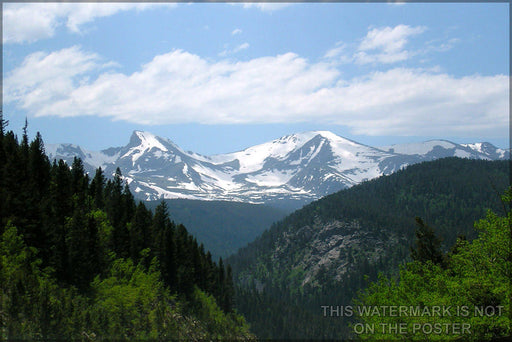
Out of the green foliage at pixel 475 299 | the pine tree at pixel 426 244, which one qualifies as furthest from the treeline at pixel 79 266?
the pine tree at pixel 426 244

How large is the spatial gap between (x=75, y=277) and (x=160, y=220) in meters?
44.1

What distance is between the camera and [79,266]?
58875 mm

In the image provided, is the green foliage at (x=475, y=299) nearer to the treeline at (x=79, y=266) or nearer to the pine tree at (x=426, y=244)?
the pine tree at (x=426, y=244)

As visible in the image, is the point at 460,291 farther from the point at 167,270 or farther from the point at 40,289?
the point at 167,270

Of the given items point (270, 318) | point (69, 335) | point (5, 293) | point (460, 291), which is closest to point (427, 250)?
point (460, 291)

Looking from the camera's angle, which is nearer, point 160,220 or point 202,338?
point 202,338

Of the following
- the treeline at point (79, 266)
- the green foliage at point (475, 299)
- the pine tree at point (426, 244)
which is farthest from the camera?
the pine tree at point (426, 244)

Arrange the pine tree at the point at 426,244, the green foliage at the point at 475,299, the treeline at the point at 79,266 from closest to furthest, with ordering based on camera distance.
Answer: the green foliage at the point at 475,299 → the treeline at the point at 79,266 → the pine tree at the point at 426,244

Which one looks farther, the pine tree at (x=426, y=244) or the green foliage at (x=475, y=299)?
the pine tree at (x=426, y=244)

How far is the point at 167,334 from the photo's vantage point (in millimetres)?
61906

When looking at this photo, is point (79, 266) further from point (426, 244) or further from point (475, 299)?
point (475, 299)

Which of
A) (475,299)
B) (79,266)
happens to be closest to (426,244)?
(475,299)

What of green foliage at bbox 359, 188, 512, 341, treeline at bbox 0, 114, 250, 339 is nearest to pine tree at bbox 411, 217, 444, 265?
green foliage at bbox 359, 188, 512, 341

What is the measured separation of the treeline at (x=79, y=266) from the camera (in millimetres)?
41469
